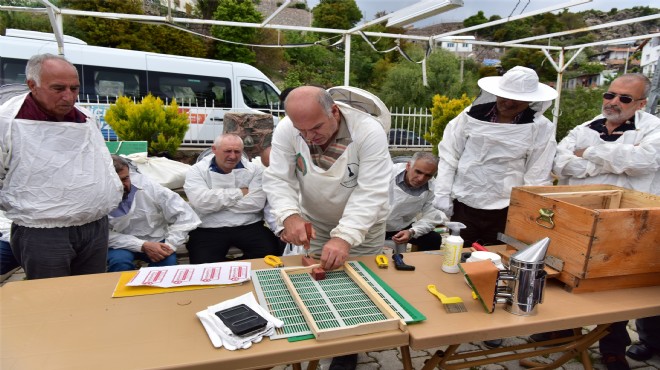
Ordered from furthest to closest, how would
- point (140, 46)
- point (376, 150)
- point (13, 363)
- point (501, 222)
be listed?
1. point (140, 46)
2. point (501, 222)
3. point (376, 150)
4. point (13, 363)

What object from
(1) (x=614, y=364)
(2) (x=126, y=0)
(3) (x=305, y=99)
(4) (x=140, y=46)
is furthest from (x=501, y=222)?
(2) (x=126, y=0)

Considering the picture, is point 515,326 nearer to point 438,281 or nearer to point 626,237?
point 438,281

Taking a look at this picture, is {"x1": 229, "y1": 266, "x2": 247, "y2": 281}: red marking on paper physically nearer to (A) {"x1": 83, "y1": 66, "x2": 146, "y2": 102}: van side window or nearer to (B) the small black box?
(B) the small black box

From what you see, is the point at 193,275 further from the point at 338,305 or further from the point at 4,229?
the point at 4,229

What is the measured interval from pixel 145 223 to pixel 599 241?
293cm

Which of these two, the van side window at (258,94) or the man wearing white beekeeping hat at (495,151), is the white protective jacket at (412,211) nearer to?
the man wearing white beekeeping hat at (495,151)

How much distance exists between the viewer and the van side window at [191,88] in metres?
10.5

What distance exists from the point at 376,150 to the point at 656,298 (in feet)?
4.46

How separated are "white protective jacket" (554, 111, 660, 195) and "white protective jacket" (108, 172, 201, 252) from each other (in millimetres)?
2761

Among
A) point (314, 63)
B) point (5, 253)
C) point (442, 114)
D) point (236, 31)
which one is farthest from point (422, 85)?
point (5, 253)

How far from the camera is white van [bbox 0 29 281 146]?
8.99 metres

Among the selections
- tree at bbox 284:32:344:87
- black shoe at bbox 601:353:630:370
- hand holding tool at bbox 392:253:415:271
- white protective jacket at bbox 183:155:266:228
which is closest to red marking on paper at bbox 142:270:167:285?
hand holding tool at bbox 392:253:415:271

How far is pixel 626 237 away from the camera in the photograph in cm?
163

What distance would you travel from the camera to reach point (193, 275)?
5.77 feet
